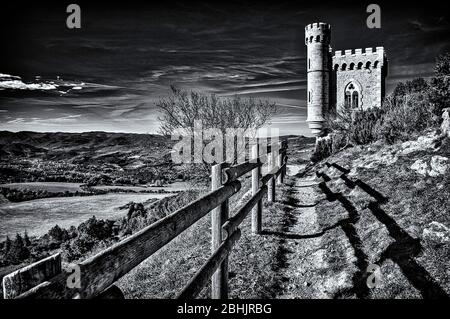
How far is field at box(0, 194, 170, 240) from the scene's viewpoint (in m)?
11.4

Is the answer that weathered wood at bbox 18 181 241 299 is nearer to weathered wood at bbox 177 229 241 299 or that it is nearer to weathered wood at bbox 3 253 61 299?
weathered wood at bbox 3 253 61 299

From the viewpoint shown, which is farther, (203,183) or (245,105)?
(245,105)

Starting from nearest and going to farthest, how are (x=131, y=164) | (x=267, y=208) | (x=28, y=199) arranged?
(x=267, y=208) < (x=28, y=199) < (x=131, y=164)

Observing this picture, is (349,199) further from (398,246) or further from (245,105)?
(245,105)

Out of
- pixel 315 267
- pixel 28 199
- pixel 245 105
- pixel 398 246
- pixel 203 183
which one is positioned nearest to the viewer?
pixel 398 246

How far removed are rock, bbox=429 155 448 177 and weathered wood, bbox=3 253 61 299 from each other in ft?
20.1

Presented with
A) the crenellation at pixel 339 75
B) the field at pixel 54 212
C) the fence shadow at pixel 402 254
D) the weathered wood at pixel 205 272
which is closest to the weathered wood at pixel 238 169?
the weathered wood at pixel 205 272

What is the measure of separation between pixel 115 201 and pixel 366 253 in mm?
13390

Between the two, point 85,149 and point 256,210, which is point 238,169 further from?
point 85,149

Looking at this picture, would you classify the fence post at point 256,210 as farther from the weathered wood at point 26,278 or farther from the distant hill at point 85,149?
the distant hill at point 85,149

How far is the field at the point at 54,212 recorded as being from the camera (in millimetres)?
11430

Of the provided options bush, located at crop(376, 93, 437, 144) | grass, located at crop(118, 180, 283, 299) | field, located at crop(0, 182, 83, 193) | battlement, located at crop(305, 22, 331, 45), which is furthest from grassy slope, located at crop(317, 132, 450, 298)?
battlement, located at crop(305, 22, 331, 45)
